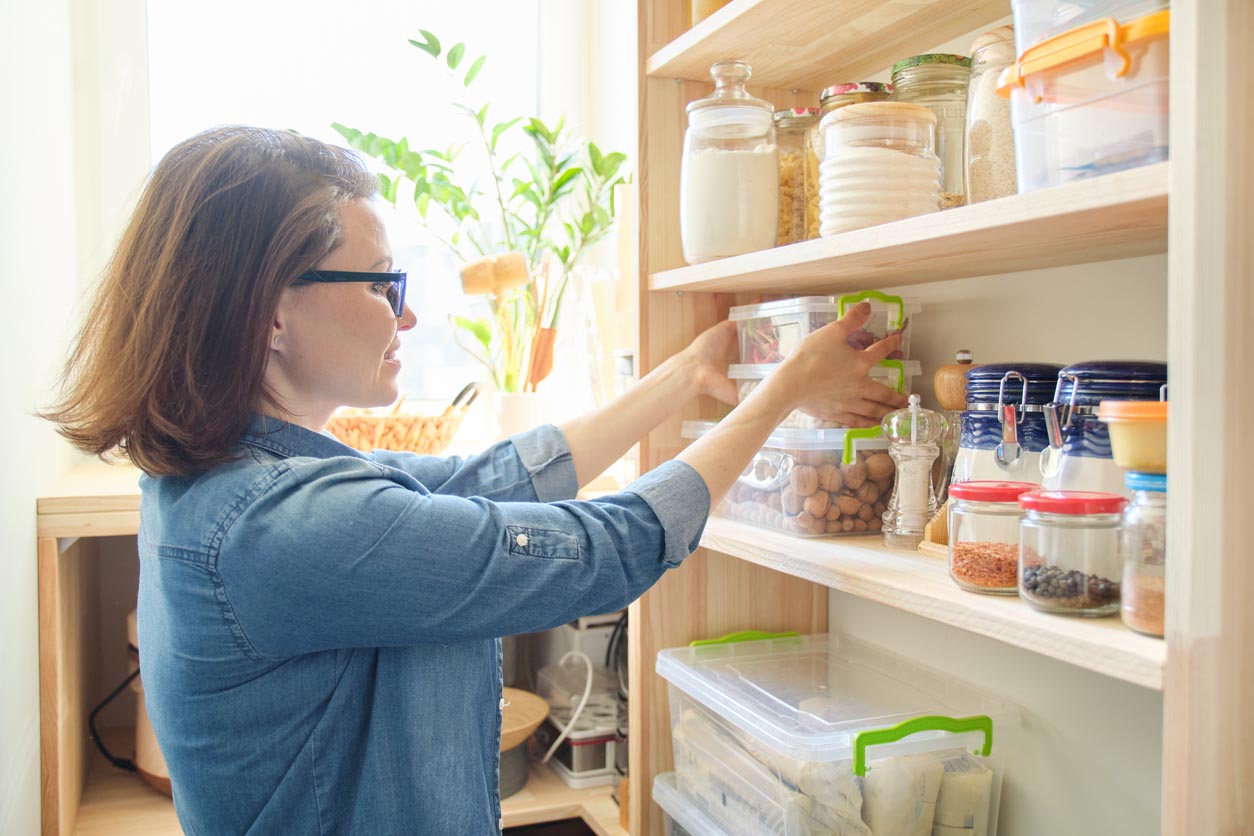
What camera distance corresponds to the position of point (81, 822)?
1.63 m

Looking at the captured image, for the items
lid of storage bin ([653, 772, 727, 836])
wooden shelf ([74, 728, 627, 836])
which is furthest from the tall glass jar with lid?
wooden shelf ([74, 728, 627, 836])

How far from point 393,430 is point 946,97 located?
1.15m

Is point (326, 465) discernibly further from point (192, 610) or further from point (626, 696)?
point (626, 696)

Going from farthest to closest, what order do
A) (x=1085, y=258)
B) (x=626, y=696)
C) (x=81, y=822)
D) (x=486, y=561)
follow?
1. (x=626, y=696)
2. (x=81, y=822)
3. (x=1085, y=258)
4. (x=486, y=561)

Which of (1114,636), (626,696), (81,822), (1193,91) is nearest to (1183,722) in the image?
(1114,636)

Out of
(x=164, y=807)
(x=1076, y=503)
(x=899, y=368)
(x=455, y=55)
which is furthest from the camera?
(x=455, y=55)

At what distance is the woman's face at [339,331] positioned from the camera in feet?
3.19

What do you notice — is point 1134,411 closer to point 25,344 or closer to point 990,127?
point 990,127

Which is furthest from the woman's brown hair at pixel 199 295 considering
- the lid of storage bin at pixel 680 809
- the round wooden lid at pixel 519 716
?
the round wooden lid at pixel 519 716

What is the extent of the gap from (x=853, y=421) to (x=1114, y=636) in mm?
475

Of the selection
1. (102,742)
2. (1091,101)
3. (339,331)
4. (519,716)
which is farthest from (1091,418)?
(102,742)

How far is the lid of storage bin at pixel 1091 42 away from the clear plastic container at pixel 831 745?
2.10 ft

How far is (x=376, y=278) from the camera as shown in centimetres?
100

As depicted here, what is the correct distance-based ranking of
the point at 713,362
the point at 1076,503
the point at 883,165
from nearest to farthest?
1. the point at 1076,503
2. the point at 883,165
3. the point at 713,362
